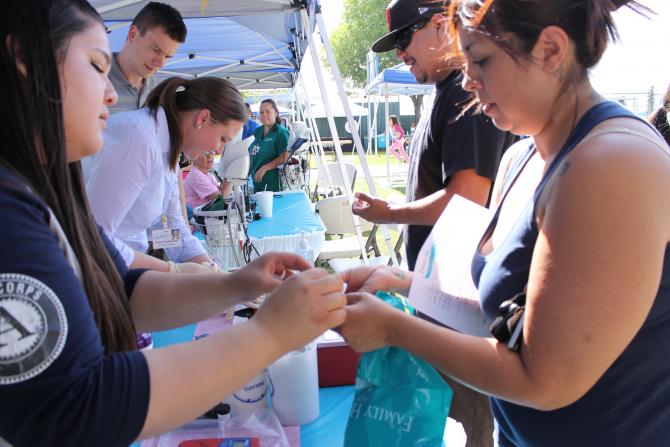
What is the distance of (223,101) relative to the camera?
2320 millimetres

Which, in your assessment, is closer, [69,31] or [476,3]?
[69,31]

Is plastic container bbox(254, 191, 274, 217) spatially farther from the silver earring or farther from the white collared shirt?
the silver earring

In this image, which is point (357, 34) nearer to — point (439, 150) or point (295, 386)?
point (439, 150)

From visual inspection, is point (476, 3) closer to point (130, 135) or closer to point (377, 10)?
point (130, 135)

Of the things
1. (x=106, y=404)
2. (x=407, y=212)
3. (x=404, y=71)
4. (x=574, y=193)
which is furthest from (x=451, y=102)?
(x=404, y=71)

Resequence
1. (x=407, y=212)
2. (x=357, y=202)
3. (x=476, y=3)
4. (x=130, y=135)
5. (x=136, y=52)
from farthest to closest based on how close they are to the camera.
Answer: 1. (x=136, y=52)
2. (x=357, y=202)
3. (x=407, y=212)
4. (x=130, y=135)
5. (x=476, y=3)

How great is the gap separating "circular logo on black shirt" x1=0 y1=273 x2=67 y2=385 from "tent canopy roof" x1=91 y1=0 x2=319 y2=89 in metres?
4.07

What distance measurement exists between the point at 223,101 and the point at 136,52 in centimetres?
90

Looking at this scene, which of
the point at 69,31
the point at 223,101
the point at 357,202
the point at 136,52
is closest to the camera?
the point at 69,31

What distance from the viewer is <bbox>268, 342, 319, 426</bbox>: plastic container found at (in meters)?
1.35

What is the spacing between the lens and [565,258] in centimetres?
76

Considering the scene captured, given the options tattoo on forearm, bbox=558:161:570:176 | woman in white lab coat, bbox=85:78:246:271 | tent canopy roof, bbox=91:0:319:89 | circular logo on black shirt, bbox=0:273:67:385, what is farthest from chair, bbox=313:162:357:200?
circular logo on black shirt, bbox=0:273:67:385

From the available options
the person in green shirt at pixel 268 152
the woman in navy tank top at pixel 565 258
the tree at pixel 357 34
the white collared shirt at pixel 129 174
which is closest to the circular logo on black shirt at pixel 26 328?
the woman in navy tank top at pixel 565 258

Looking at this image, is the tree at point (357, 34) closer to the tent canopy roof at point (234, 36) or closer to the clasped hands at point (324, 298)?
the tent canopy roof at point (234, 36)
